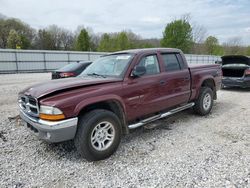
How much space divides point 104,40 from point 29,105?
42683 millimetres

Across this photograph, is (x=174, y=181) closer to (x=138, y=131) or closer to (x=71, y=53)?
(x=138, y=131)

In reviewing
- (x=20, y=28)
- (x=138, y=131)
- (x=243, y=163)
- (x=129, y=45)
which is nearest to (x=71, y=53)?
(x=129, y=45)

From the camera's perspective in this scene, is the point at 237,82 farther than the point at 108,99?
Yes

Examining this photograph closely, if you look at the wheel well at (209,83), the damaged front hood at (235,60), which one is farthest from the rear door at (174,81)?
the damaged front hood at (235,60)

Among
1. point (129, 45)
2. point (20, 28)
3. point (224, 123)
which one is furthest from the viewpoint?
point (20, 28)

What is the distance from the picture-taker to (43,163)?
335cm

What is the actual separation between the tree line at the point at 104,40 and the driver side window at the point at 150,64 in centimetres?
3254

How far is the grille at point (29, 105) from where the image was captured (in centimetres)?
321

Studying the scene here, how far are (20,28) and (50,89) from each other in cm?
6218

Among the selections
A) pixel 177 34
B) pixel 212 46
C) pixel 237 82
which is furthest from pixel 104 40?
pixel 237 82

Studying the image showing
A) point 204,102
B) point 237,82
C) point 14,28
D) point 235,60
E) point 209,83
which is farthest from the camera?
point 14,28

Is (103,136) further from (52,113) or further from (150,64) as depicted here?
(150,64)

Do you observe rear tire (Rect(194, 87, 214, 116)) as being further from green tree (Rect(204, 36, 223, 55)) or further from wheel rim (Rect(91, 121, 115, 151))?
green tree (Rect(204, 36, 223, 55))

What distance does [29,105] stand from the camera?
3.39 m
